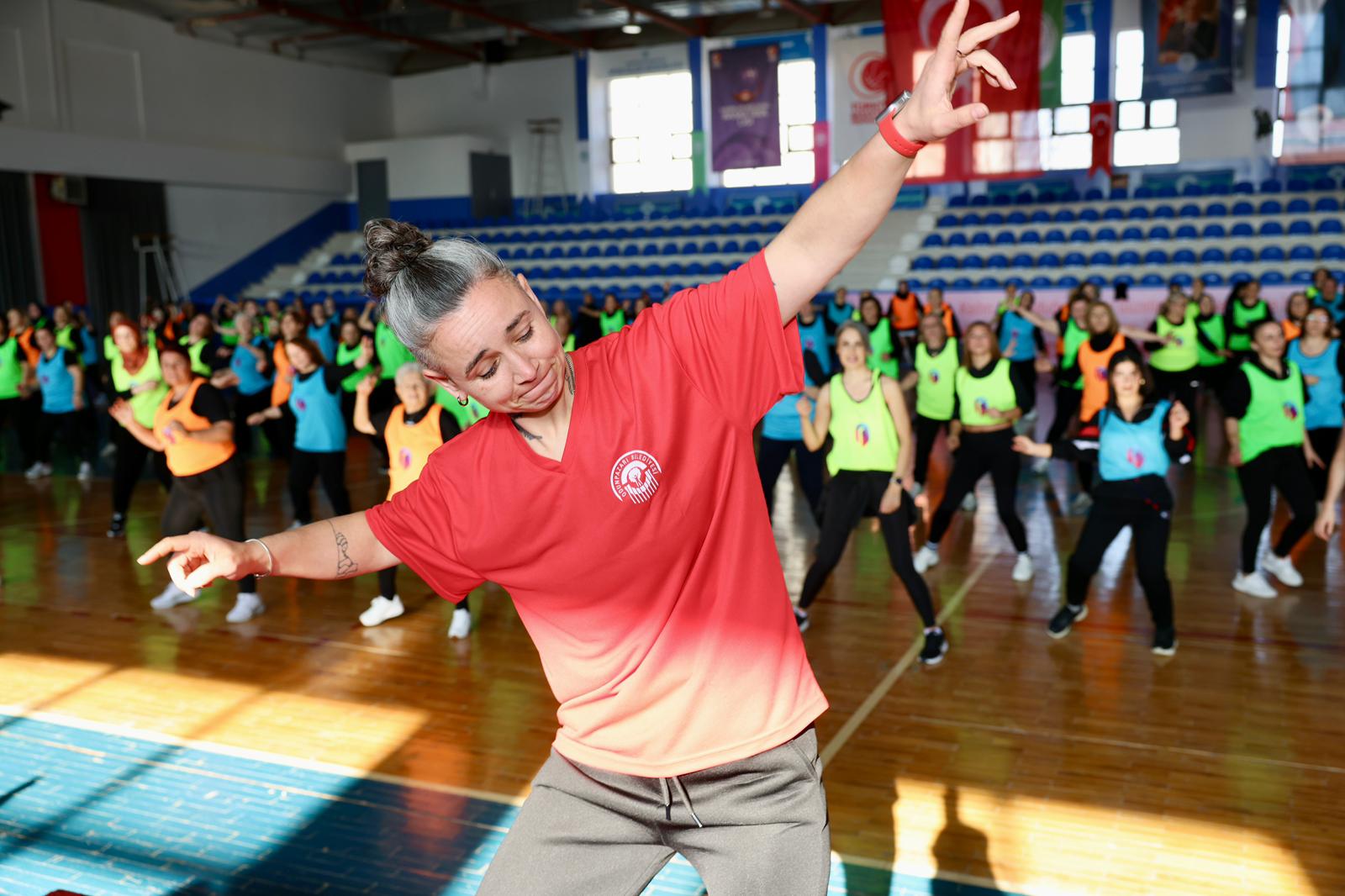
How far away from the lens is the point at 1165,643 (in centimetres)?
557

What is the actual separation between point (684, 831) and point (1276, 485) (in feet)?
18.5

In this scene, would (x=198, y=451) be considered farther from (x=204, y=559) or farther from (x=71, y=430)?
(x=71, y=430)

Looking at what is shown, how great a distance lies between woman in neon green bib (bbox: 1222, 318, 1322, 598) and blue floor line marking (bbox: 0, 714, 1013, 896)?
3.87 metres

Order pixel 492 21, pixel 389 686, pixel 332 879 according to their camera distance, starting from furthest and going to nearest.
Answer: pixel 492 21 < pixel 389 686 < pixel 332 879

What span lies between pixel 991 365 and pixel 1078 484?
343 cm

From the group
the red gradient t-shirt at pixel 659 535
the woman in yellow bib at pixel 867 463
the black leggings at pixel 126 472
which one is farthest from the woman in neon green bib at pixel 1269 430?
the black leggings at pixel 126 472

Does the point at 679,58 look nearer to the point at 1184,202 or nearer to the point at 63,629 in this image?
the point at 1184,202

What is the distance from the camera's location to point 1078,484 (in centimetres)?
962

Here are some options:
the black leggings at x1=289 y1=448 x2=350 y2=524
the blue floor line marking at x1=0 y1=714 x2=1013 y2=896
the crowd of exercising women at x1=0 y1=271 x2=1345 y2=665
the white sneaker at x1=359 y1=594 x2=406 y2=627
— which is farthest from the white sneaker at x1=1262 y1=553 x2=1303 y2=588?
the black leggings at x1=289 y1=448 x2=350 y2=524

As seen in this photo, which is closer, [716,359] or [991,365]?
[716,359]

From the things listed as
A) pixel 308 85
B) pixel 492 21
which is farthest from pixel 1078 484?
pixel 308 85

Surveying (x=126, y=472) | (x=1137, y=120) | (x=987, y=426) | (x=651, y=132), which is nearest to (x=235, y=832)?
(x=987, y=426)

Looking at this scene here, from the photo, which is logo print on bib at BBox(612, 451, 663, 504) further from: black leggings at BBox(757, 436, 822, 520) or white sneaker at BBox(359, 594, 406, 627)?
black leggings at BBox(757, 436, 822, 520)

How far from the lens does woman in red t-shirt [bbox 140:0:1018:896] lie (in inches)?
69.9
